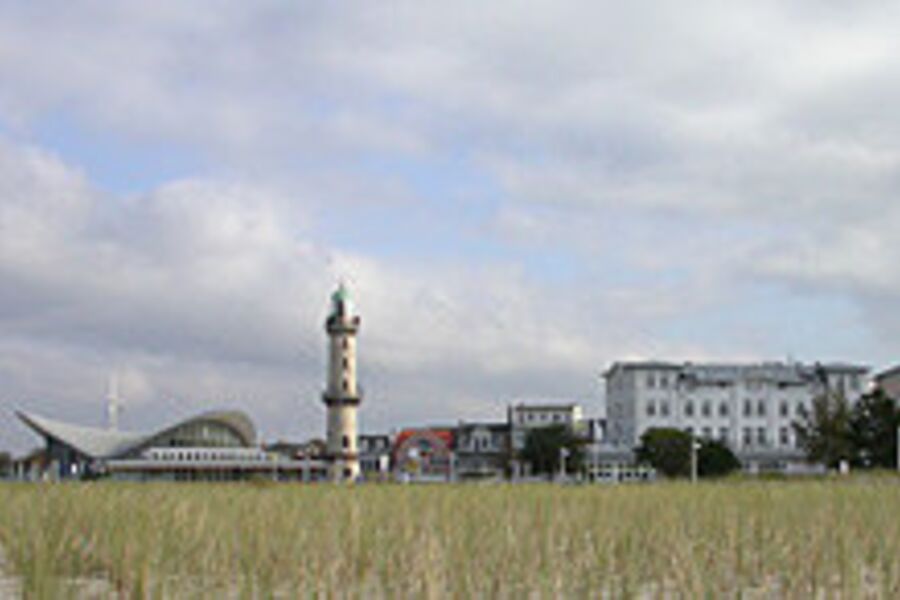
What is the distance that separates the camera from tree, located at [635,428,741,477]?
66375 millimetres

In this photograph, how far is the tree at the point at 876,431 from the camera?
49.8 m

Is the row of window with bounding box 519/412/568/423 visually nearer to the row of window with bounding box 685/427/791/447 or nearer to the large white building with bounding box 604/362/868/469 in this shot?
the large white building with bounding box 604/362/868/469

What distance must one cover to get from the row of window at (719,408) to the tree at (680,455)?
581 inches

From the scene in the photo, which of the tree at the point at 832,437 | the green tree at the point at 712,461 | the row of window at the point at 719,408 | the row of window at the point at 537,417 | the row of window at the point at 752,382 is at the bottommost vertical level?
the green tree at the point at 712,461

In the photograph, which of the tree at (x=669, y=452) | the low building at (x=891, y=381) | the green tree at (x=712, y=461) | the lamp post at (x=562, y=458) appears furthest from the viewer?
the low building at (x=891, y=381)

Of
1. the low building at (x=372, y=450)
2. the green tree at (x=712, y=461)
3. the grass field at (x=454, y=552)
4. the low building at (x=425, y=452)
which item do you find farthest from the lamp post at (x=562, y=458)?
the grass field at (x=454, y=552)

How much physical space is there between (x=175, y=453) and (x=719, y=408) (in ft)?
125

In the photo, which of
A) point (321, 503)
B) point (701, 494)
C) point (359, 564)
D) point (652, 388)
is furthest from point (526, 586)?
point (652, 388)

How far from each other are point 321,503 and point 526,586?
10.5m

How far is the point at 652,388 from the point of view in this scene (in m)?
85.6

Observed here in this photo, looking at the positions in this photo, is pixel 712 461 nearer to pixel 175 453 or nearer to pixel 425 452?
pixel 425 452

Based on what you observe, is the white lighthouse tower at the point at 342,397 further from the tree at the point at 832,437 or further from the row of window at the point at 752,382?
the tree at the point at 832,437

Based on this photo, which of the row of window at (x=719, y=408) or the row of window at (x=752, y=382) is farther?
the row of window at (x=752, y=382)

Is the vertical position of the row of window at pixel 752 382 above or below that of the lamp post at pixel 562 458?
above
